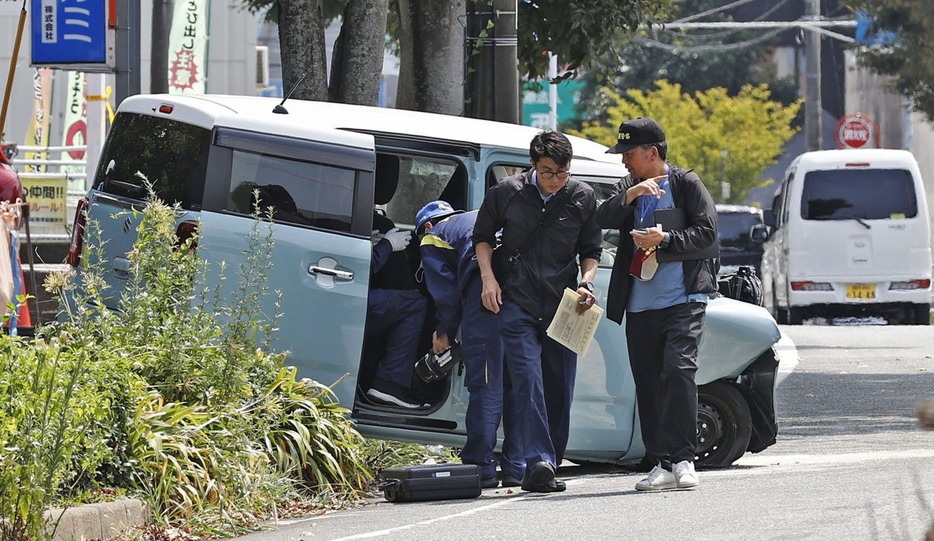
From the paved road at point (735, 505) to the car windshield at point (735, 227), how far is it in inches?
714

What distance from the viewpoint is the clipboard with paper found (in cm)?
801

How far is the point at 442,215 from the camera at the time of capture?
28.2 feet

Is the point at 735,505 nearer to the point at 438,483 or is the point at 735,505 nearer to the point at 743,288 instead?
the point at 438,483

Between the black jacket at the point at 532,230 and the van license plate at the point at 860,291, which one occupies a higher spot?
the black jacket at the point at 532,230

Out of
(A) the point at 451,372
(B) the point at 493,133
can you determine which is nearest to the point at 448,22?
(B) the point at 493,133

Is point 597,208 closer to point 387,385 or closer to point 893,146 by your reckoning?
point 387,385

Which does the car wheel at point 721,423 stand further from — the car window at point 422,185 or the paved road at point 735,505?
the car window at point 422,185

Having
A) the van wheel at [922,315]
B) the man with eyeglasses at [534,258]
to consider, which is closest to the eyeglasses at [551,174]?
the man with eyeglasses at [534,258]

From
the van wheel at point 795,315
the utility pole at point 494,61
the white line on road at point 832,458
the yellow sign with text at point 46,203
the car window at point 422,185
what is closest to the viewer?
the car window at point 422,185

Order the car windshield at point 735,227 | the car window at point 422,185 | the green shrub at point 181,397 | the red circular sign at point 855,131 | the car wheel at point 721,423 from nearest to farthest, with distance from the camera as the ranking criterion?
the green shrub at point 181,397 → the car window at point 422,185 → the car wheel at point 721,423 → the car windshield at point 735,227 → the red circular sign at point 855,131

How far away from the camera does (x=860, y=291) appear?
22.6 m

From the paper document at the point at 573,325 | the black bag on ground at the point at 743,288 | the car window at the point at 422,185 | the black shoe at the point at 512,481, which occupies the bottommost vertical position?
the black shoe at the point at 512,481

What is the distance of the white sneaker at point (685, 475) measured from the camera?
7.93 metres

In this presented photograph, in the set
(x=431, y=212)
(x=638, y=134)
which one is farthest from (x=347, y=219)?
(x=638, y=134)
